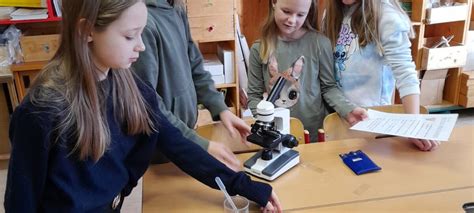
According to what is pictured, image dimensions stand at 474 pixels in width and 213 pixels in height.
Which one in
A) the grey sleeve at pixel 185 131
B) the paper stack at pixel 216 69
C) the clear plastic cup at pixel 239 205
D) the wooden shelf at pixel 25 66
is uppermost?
the grey sleeve at pixel 185 131

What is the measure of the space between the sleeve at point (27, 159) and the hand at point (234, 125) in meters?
0.64

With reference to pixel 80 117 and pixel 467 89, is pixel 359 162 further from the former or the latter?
pixel 467 89

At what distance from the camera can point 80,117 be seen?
0.92 m

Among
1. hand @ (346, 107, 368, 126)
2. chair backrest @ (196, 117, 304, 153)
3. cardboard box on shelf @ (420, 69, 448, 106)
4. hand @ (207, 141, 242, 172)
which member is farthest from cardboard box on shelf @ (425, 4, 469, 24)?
hand @ (207, 141, 242, 172)

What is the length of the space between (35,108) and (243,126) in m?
0.67

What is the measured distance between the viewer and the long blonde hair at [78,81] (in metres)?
0.88

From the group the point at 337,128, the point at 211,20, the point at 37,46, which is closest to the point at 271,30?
the point at 337,128

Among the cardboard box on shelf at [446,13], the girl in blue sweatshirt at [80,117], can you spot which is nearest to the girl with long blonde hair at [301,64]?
the girl in blue sweatshirt at [80,117]

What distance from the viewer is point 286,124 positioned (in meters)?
1.38

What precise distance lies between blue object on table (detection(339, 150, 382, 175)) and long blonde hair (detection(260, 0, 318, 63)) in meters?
0.59

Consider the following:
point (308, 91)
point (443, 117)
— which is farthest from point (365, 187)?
point (308, 91)

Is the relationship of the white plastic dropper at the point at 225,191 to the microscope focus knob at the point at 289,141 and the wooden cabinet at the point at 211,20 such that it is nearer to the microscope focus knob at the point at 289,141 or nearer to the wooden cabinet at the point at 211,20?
the microscope focus knob at the point at 289,141

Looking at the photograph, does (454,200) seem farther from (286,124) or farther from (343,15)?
(343,15)

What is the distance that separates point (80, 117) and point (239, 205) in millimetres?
442
